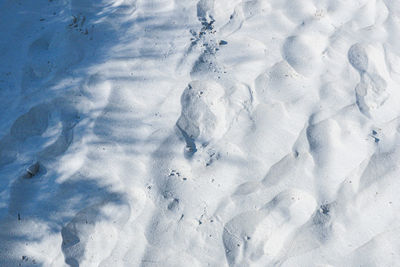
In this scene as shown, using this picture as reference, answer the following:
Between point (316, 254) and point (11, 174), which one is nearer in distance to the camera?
point (316, 254)

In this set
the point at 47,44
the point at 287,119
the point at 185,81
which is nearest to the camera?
the point at 287,119

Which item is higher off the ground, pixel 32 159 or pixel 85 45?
pixel 85 45

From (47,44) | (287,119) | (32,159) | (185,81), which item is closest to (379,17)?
(287,119)

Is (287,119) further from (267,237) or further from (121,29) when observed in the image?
(121,29)

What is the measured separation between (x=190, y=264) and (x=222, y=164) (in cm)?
52

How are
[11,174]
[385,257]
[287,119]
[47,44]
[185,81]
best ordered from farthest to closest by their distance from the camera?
[47,44], [185,81], [287,119], [11,174], [385,257]

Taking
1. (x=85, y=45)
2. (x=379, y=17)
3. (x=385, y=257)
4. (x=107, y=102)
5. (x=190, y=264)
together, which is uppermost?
(x=379, y=17)

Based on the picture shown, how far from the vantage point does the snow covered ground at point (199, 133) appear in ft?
5.44

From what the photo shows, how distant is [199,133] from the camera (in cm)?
191

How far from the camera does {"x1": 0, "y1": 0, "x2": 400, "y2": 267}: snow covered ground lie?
5.44 ft

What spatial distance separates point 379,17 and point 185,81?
4.45 ft

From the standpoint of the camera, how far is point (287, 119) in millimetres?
1937

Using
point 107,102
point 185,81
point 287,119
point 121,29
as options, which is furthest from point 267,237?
point 121,29

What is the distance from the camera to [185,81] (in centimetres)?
208
